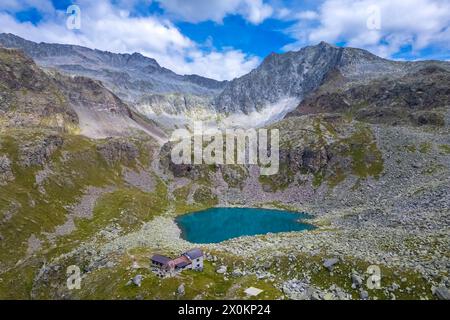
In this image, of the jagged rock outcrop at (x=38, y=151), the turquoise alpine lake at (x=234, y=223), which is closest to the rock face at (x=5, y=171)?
the jagged rock outcrop at (x=38, y=151)

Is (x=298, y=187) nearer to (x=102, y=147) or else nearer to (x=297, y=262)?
(x=102, y=147)

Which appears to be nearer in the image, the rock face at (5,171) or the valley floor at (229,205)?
the valley floor at (229,205)

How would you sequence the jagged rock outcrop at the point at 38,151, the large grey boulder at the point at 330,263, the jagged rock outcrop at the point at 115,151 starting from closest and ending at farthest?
the large grey boulder at the point at 330,263, the jagged rock outcrop at the point at 38,151, the jagged rock outcrop at the point at 115,151

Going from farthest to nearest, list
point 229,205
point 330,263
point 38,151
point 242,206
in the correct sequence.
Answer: point 229,205
point 242,206
point 38,151
point 330,263

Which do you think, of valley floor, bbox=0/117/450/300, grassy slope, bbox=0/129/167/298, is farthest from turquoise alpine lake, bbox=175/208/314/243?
grassy slope, bbox=0/129/167/298

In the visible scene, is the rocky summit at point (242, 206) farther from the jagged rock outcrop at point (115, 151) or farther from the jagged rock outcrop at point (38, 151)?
the jagged rock outcrop at point (115, 151)

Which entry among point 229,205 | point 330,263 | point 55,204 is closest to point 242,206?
point 229,205

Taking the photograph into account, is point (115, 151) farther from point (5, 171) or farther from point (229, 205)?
point (229, 205)
